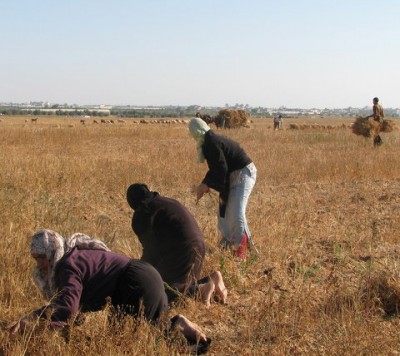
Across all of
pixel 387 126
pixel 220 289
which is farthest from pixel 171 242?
pixel 387 126

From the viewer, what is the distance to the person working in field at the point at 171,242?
4.73 m

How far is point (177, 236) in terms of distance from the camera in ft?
15.7

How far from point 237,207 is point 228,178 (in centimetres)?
33

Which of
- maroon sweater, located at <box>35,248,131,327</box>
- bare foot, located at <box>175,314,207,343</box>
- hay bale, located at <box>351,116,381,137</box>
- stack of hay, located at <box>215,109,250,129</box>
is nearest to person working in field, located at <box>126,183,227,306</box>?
bare foot, located at <box>175,314,207,343</box>

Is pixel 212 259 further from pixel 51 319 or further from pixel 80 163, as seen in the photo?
pixel 80 163

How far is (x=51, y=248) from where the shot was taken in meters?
3.51

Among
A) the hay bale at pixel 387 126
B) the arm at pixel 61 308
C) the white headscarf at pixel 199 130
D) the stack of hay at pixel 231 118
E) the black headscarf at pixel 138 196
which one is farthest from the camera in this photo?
the stack of hay at pixel 231 118

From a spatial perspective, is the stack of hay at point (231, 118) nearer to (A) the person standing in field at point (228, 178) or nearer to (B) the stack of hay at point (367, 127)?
(B) the stack of hay at point (367, 127)

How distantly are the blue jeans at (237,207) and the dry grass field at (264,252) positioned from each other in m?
0.24

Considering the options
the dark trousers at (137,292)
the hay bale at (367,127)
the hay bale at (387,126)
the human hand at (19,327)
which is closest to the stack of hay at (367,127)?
the hay bale at (367,127)

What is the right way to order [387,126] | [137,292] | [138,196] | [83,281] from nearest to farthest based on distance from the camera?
1. [83,281]
2. [137,292]
3. [138,196]
4. [387,126]

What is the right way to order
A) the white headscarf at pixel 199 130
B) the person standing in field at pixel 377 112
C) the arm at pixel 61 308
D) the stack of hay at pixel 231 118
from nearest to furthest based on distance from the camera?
the arm at pixel 61 308 < the white headscarf at pixel 199 130 < the person standing in field at pixel 377 112 < the stack of hay at pixel 231 118

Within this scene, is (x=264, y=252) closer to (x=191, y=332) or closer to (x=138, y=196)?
(x=138, y=196)

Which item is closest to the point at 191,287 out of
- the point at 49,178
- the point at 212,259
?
the point at 212,259
